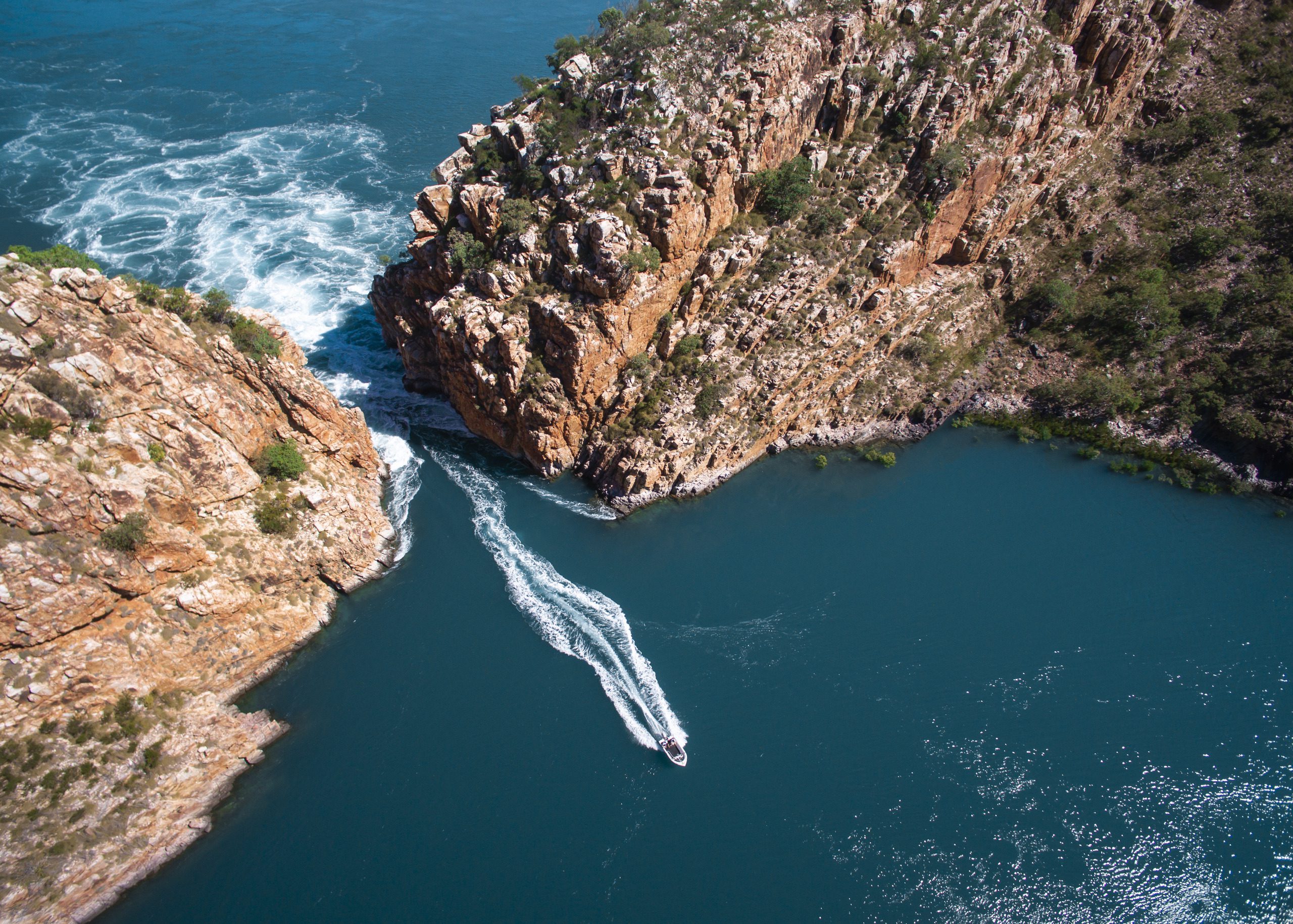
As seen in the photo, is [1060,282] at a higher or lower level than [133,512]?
lower

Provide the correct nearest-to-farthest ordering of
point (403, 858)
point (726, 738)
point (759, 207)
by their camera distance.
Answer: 1. point (403, 858)
2. point (726, 738)
3. point (759, 207)

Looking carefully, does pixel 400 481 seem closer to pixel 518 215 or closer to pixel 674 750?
pixel 518 215

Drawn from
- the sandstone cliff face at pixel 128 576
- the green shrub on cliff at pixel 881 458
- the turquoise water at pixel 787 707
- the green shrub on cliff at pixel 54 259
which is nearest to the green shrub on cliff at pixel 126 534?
the sandstone cliff face at pixel 128 576

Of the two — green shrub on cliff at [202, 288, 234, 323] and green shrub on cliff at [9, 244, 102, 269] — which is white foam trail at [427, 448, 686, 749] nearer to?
green shrub on cliff at [202, 288, 234, 323]

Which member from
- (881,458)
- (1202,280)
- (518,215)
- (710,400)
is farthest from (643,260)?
(1202,280)

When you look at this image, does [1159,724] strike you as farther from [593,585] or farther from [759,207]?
[759,207]

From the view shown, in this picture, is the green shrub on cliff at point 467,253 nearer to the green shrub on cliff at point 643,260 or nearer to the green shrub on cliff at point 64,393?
the green shrub on cliff at point 643,260

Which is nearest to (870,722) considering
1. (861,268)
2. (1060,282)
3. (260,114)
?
(861,268)
